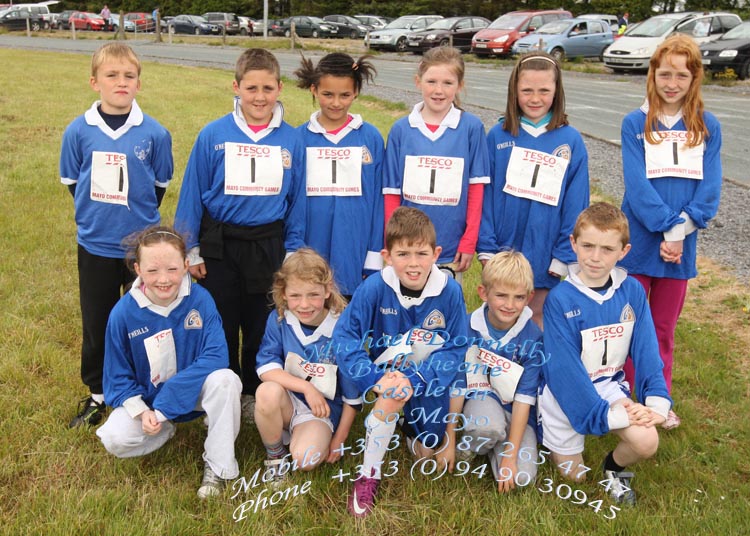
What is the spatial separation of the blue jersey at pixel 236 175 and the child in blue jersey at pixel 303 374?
18.3 inches

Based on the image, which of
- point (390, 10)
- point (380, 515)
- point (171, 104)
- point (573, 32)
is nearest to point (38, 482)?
point (380, 515)

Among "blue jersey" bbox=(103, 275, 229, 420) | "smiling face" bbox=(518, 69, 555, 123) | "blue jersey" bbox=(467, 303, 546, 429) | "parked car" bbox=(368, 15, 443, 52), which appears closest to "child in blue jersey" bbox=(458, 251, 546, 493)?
"blue jersey" bbox=(467, 303, 546, 429)

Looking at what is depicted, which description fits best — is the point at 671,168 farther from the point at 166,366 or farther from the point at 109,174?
the point at 109,174

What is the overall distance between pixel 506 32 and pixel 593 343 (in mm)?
25618

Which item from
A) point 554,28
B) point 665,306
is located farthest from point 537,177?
point 554,28

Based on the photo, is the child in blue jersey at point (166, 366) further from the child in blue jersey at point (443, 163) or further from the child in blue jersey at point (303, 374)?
the child in blue jersey at point (443, 163)

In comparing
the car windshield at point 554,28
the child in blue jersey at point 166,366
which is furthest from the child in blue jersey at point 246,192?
the car windshield at point 554,28

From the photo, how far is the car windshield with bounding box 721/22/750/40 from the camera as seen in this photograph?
848 inches

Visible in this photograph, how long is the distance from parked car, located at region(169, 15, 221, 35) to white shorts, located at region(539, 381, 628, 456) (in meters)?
44.5

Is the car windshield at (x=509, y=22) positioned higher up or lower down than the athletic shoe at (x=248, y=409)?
higher up

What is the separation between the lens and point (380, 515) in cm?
320

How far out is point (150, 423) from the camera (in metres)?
3.36

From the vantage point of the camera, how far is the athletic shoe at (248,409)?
410cm

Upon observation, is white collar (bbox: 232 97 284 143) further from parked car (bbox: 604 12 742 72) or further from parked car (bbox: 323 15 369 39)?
parked car (bbox: 323 15 369 39)
